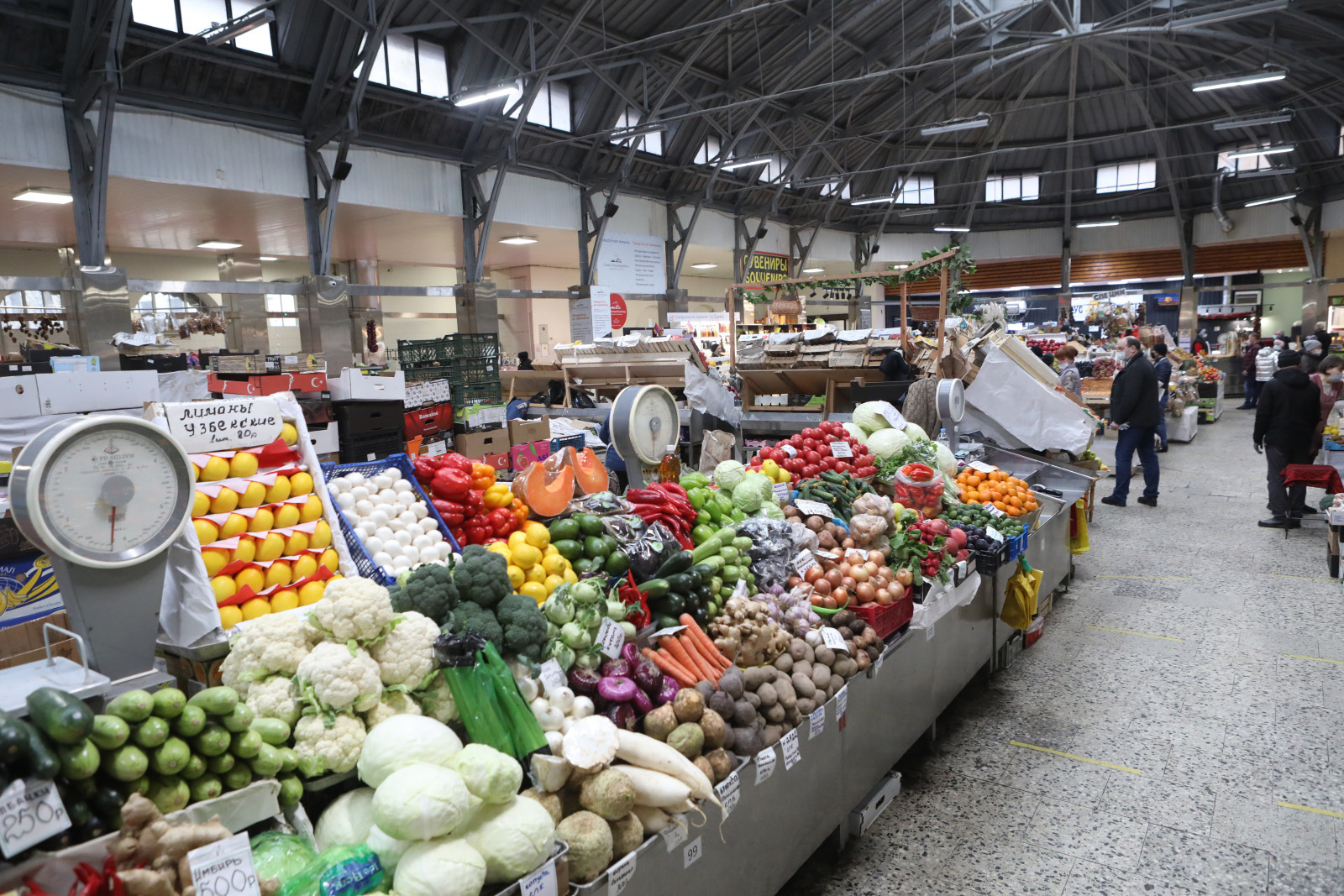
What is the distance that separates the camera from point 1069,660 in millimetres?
4531

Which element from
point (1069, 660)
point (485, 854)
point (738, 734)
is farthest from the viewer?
point (1069, 660)

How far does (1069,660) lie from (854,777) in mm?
2301

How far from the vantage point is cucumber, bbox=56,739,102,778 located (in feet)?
4.38

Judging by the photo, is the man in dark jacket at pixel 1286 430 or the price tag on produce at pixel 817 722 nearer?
the price tag on produce at pixel 817 722

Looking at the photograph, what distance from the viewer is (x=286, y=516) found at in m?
2.41

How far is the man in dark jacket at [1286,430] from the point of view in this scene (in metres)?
6.70

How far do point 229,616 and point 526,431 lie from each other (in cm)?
450

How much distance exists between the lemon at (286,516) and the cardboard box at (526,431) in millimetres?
4051

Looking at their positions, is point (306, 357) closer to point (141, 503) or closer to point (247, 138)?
point (247, 138)

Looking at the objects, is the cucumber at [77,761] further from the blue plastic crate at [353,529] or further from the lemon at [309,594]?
the blue plastic crate at [353,529]

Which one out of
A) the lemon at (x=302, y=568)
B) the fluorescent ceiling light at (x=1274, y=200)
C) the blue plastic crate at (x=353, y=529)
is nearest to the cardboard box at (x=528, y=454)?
the blue plastic crate at (x=353, y=529)

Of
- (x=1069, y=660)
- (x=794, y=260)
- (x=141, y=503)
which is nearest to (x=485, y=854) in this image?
(x=141, y=503)

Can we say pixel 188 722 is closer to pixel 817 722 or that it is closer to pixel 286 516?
pixel 286 516

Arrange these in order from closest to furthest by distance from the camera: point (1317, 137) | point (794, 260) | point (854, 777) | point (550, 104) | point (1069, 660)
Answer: point (854, 777)
point (1069, 660)
point (550, 104)
point (1317, 137)
point (794, 260)
